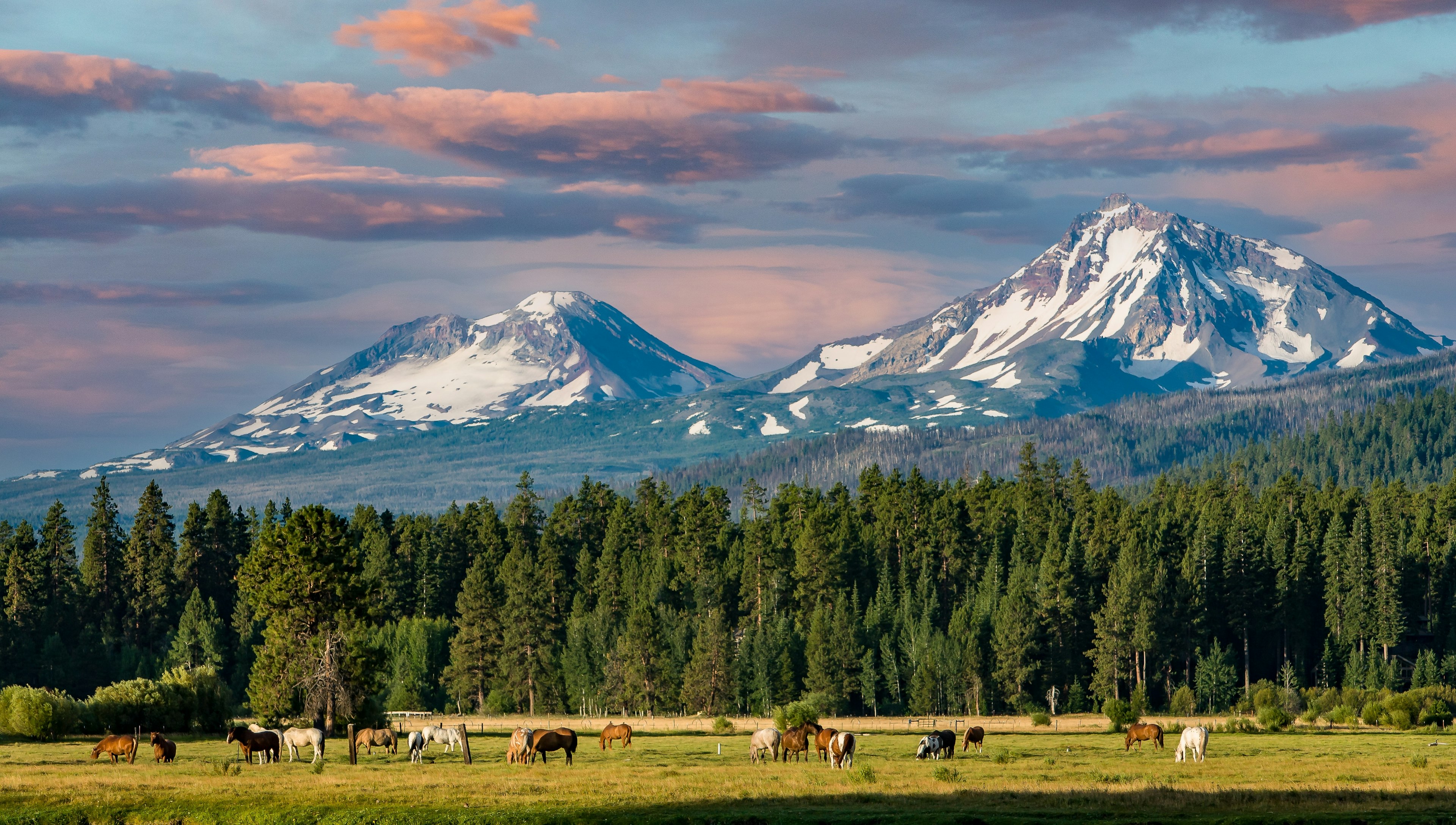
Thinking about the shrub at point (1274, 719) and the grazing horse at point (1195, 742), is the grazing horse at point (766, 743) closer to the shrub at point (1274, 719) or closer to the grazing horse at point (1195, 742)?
the grazing horse at point (1195, 742)

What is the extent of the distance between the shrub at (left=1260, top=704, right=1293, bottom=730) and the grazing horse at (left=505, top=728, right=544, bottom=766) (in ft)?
180

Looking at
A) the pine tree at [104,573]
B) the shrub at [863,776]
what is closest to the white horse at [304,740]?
the shrub at [863,776]

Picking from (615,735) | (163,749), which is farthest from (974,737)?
(163,749)

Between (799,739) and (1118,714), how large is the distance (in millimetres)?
42752

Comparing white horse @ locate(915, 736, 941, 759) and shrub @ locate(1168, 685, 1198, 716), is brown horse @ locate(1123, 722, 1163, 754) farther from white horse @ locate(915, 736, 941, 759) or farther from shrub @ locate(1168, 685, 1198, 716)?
shrub @ locate(1168, 685, 1198, 716)

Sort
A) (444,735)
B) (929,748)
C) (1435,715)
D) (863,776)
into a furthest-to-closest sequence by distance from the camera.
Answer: (1435,715), (444,735), (929,748), (863,776)

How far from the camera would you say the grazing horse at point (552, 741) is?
200ft

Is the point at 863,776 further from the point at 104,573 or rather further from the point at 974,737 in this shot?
the point at 104,573

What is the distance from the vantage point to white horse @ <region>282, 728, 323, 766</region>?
59.9 meters

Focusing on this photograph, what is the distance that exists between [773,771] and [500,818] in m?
16.3

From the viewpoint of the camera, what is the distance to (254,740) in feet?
189

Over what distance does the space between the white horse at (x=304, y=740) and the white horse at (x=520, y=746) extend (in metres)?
8.19

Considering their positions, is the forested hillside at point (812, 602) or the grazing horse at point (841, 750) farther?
the forested hillside at point (812, 602)

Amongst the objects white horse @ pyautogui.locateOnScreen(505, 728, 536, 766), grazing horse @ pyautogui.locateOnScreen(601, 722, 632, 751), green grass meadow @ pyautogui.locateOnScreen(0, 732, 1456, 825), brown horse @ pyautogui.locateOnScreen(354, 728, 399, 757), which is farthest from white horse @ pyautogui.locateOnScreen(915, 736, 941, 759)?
brown horse @ pyautogui.locateOnScreen(354, 728, 399, 757)
